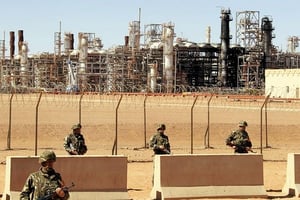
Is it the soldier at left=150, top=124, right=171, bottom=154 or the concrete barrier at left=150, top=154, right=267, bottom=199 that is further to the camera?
the soldier at left=150, top=124, right=171, bottom=154

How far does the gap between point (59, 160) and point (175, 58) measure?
85122 millimetres

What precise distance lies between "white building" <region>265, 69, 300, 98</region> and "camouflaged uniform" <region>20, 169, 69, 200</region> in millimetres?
70532

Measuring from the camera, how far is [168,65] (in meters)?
95.9

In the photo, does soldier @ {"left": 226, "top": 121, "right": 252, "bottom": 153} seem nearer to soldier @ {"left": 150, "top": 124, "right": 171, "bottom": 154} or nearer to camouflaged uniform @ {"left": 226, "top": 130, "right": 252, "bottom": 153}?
camouflaged uniform @ {"left": 226, "top": 130, "right": 252, "bottom": 153}

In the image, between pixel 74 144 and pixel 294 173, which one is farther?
pixel 294 173

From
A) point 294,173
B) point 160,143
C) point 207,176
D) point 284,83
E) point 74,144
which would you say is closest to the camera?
point 207,176

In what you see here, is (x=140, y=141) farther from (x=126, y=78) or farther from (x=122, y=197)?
(x=126, y=78)

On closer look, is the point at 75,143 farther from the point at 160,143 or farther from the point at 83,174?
the point at 160,143

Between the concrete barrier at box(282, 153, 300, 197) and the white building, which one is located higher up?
the white building

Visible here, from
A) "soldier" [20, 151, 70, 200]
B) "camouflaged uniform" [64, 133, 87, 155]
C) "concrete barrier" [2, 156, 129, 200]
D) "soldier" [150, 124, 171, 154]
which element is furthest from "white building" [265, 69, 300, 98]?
"soldier" [20, 151, 70, 200]

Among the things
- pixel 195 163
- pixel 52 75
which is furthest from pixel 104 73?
pixel 195 163

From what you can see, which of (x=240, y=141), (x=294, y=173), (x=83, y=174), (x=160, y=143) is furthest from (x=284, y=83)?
(x=83, y=174)

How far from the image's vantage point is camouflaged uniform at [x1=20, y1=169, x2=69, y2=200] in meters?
7.37

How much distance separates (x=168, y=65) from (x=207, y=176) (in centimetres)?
8247
